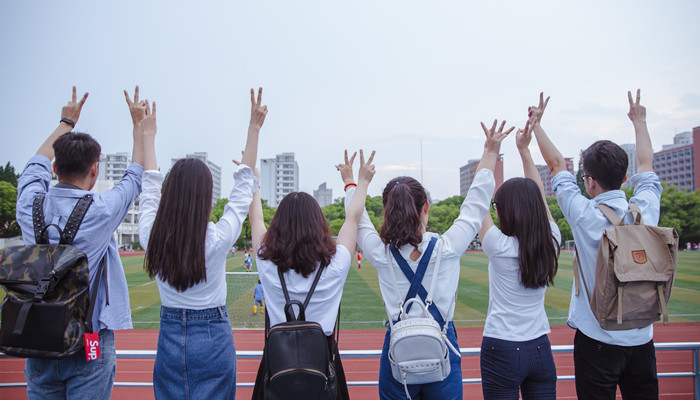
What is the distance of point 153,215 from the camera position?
2223 mm

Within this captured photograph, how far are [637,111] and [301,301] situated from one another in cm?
247

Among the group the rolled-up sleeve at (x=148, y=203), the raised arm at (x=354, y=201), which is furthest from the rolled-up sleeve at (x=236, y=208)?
the raised arm at (x=354, y=201)

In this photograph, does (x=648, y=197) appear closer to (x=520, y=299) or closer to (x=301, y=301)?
(x=520, y=299)

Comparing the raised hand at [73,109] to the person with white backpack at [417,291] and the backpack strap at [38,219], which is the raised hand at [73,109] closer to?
the backpack strap at [38,219]

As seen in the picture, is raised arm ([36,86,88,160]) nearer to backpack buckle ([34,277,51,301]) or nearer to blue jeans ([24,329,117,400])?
backpack buckle ([34,277,51,301])

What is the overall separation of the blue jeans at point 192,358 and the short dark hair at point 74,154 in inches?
33.1

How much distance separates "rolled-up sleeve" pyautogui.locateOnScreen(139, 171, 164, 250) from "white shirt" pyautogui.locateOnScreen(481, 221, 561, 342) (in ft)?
5.85

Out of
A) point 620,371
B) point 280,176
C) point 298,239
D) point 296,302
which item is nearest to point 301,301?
point 296,302

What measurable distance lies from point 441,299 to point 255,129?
1.43m

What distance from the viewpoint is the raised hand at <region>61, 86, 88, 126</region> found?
253 cm

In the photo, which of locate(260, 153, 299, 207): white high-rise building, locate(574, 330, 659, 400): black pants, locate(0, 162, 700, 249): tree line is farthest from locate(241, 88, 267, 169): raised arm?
locate(260, 153, 299, 207): white high-rise building

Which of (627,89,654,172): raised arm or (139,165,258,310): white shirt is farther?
(627,89,654,172): raised arm

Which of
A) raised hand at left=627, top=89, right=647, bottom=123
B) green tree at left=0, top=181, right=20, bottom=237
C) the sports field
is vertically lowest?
the sports field

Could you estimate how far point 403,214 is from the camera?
2.08 metres
